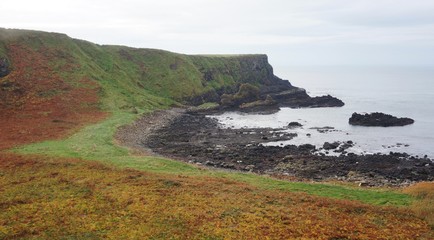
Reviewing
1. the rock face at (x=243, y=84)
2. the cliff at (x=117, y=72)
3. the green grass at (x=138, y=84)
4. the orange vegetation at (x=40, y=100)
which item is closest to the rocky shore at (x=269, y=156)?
the green grass at (x=138, y=84)

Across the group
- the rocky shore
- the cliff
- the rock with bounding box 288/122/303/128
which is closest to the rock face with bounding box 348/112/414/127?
the rock with bounding box 288/122/303/128

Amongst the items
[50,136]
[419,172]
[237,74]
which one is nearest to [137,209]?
[50,136]

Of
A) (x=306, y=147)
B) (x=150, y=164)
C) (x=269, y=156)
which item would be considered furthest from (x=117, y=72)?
(x=150, y=164)

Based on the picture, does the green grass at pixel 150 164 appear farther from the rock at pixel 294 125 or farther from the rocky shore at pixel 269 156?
the rock at pixel 294 125

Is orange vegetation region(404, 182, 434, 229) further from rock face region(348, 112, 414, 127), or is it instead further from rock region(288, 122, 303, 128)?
rock face region(348, 112, 414, 127)

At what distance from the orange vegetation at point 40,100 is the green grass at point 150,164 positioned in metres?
4.31

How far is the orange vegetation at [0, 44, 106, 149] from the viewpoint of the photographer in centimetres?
5409

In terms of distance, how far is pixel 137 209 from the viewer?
24.9m

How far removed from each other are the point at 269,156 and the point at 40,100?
4906cm

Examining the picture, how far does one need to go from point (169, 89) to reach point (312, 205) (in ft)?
299

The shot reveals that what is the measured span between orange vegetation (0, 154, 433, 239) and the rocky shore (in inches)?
521

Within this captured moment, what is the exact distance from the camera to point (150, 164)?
129ft

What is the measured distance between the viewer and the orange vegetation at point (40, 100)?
54.1 metres

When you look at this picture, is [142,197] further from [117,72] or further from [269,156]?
[117,72]
